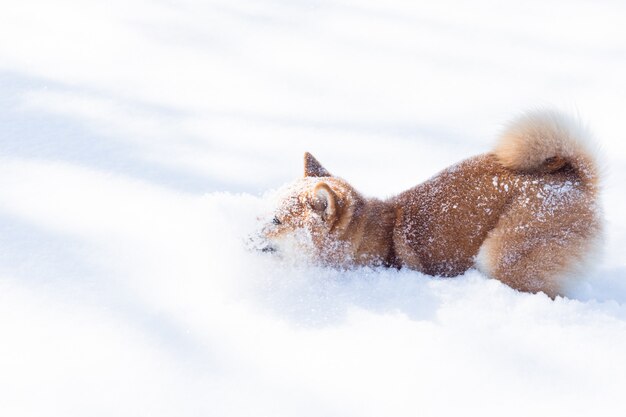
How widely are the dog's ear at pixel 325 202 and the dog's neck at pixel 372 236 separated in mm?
139

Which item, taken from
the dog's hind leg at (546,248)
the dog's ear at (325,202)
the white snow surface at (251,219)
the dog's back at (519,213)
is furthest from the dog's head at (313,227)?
the dog's hind leg at (546,248)

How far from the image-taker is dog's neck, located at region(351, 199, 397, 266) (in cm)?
288

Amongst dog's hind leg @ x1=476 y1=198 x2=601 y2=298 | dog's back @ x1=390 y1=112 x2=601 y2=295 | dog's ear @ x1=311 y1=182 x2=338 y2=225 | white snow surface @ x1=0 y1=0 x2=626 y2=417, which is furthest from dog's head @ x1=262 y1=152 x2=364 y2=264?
dog's hind leg @ x1=476 y1=198 x2=601 y2=298

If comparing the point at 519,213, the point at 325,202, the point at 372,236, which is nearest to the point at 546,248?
the point at 519,213

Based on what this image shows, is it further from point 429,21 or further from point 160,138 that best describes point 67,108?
point 429,21

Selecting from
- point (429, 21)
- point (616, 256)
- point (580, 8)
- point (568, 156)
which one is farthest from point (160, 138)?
point (580, 8)

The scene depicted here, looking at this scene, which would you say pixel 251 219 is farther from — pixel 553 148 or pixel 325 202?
pixel 553 148

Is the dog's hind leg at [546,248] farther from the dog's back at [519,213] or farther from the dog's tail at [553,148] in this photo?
the dog's tail at [553,148]

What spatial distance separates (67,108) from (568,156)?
130 inches

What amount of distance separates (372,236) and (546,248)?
30.9 inches

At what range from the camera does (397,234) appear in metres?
2.90

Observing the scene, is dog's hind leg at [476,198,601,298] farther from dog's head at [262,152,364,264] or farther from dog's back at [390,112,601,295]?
dog's head at [262,152,364,264]

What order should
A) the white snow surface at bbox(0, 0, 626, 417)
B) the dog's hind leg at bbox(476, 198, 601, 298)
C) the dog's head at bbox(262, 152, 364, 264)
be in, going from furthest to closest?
the dog's head at bbox(262, 152, 364, 264) → the dog's hind leg at bbox(476, 198, 601, 298) → the white snow surface at bbox(0, 0, 626, 417)

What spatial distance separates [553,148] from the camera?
107 inches
